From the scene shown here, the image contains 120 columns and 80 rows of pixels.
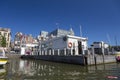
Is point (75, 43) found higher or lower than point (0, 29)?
lower

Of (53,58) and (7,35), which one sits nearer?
(53,58)

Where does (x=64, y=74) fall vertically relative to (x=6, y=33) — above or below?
below

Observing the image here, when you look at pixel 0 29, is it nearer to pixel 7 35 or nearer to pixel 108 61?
pixel 7 35

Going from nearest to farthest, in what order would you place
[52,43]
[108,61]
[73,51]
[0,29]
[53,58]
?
[108,61], [73,51], [53,58], [52,43], [0,29]

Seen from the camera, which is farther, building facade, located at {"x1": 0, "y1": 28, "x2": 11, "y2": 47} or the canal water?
building facade, located at {"x1": 0, "y1": 28, "x2": 11, "y2": 47}

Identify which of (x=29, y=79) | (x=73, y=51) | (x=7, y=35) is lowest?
(x=29, y=79)

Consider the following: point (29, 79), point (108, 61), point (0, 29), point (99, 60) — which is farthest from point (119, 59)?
point (0, 29)

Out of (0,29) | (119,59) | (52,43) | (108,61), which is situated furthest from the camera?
(0,29)

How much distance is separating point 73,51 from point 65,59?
3631mm

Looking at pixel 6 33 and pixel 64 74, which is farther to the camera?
pixel 6 33

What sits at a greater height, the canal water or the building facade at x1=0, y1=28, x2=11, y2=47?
the building facade at x1=0, y1=28, x2=11, y2=47

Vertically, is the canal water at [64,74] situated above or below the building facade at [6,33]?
below

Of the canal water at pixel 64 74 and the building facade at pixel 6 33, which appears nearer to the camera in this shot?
the canal water at pixel 64 74

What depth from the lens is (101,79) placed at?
11.3 metres
